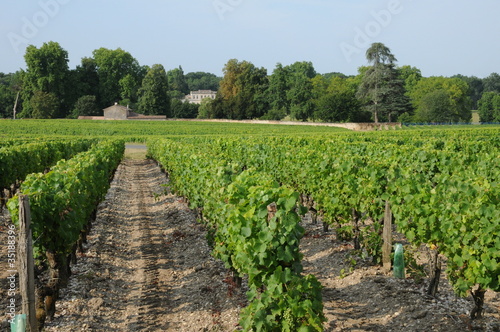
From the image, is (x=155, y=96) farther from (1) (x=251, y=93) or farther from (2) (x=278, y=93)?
(2) (x=278, y=93)

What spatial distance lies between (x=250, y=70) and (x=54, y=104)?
39.5 m

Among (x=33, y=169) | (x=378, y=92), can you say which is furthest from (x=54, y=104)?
(x=33, y=169)

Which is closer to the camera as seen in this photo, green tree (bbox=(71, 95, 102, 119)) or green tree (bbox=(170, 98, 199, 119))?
green tree (bbox=(71, 95, 102, 119))

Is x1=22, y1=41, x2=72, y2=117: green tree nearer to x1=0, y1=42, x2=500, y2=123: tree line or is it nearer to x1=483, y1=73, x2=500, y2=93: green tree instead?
x1=0, y1=42, x2=500, y2=123: tree line

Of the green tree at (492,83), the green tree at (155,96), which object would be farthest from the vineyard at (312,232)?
the green tree at (492,83)

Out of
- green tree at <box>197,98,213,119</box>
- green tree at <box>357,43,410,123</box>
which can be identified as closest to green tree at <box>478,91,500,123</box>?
green tree at <box>357,43,410,123</box>

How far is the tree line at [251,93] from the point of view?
79188 millimetres

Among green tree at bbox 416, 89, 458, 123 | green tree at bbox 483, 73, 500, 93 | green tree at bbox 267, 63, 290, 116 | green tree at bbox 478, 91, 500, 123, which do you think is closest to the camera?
green tree at bbox 416, 89, 458, 123

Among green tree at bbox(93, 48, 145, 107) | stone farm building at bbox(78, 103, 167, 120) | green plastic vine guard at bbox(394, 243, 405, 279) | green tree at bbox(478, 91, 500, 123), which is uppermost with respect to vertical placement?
green tree at bbox(93, 48, 145, 107)

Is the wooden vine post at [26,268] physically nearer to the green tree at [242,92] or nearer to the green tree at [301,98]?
the green tree at [301,98]

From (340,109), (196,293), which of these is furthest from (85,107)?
(196,293)

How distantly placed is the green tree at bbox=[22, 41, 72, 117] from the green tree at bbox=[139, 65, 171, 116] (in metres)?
15.7

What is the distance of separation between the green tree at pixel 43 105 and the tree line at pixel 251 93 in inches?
7.2

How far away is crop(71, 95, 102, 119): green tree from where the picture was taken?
9675 cm
